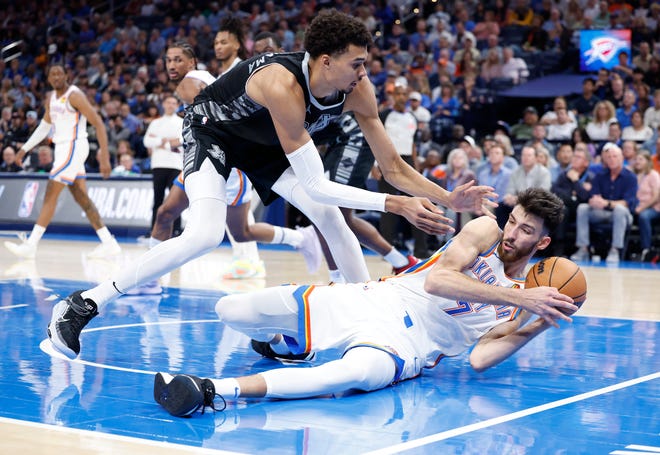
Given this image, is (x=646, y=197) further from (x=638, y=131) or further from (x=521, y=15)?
(x=521, y=15)

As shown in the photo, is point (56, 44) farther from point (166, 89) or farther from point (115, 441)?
point (115, 441)

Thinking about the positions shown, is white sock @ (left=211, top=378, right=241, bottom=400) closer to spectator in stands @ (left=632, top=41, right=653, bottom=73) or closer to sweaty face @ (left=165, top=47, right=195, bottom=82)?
sweaty face @ (left=165, top=47, right=195, bottom=82)

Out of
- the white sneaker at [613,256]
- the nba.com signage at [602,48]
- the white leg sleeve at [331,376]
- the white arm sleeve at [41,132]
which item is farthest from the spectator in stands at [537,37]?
the white leg sleeve at [331,376]

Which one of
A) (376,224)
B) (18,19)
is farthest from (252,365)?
(18,19)

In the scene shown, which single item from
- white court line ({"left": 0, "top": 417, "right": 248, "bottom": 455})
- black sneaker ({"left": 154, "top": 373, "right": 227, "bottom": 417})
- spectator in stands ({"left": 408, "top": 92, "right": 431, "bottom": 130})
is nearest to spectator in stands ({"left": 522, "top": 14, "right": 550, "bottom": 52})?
spectator in stands ({"left": 408, "top": 92, "right": 431, "bottom": 130})

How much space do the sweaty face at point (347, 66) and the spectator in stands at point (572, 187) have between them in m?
7.64

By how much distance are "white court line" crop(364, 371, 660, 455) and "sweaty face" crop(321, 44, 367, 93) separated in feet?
5.42

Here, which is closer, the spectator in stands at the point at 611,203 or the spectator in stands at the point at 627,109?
the spectator in stands at the point at 611,203

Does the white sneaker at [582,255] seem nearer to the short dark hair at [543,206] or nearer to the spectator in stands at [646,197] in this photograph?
the spectator in stands at [646,197]

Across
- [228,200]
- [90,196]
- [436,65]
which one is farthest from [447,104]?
[228,200]

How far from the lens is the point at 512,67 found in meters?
16.3

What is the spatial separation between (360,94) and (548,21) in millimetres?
13091

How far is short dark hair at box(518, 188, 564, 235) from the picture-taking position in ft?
13.8

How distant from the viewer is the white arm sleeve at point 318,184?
4355mm
